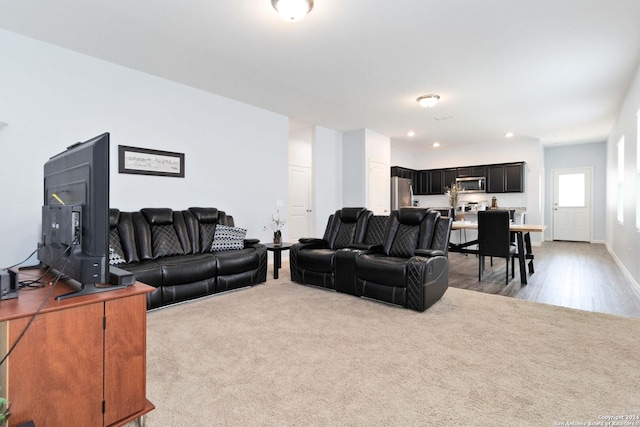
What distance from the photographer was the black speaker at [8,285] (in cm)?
131

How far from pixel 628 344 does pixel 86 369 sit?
349cm

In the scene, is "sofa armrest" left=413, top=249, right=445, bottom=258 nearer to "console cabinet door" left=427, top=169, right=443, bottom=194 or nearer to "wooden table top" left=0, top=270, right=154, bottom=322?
"wooden table top" left=0, top=270, right=154, bottom=322

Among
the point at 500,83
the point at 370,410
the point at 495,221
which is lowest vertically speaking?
the point at 370,410

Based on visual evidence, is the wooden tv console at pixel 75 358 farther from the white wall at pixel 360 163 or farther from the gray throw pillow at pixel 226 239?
the white wall at pixel 360 163

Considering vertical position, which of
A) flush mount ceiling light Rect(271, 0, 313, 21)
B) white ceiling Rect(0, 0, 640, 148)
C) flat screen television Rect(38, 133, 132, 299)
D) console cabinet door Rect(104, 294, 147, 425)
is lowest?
console cabinet door Rect(104, 294, 147, 425)

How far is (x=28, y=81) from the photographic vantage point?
133 inches

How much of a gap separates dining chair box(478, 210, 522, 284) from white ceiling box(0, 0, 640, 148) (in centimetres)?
184

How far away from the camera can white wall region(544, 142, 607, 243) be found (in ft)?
28.3

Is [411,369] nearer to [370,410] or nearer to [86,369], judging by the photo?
[370,410]

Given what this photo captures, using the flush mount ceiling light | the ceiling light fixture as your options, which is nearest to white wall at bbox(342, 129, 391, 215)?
the ceiling light fixture

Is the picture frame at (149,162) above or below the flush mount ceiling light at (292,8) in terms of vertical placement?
below

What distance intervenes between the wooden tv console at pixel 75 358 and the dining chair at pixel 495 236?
4.40 metres

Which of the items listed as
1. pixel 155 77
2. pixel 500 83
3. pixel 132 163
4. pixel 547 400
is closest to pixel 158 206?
pixel 132 163

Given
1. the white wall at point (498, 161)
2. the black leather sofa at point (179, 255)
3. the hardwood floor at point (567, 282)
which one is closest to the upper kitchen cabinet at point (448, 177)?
the white wall at point (498, 161)
